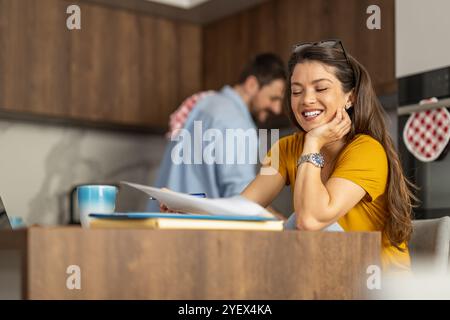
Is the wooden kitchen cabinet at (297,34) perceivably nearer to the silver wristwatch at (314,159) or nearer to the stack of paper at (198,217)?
the silver wristwatch at (314,159)

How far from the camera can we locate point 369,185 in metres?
1.47

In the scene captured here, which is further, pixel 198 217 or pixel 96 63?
pixel 96 63

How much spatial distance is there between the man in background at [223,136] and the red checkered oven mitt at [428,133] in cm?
66

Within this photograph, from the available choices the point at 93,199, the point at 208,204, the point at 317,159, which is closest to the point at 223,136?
the point at 317,159

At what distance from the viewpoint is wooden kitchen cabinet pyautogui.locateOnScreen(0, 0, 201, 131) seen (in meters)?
3.45

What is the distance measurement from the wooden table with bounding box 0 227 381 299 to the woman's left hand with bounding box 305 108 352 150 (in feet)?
1.52

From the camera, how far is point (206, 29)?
13.4 ft

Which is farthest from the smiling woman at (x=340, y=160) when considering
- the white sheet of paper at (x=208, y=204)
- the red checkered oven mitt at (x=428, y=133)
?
the red checkered oven mitt at (x=428, y=133)

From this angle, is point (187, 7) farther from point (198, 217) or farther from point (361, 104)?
point (198, 217)

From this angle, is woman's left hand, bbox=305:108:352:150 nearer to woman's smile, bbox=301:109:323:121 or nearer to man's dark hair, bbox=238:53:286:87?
woman's smile, bbox=301:109:323:121

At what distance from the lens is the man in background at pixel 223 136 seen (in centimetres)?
280

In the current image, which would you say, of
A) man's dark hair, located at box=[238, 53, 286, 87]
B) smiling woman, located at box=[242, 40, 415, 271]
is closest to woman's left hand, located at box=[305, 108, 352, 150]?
smiling woman, located at box=[242, 40, 415, 271]

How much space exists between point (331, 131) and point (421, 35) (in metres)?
1.36
